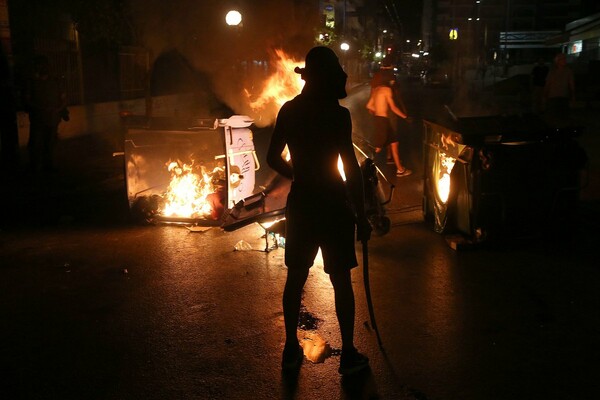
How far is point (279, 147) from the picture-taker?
3.83m

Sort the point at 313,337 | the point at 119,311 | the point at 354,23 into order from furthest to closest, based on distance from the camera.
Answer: the point at 354,23 → the point at 119,311 → the point at 313,337

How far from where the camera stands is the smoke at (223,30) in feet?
49.5

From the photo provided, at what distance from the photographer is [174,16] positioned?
15.2 m

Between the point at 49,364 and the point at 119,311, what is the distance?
959mm

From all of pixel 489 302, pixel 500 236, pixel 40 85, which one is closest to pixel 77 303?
pixel 489 302

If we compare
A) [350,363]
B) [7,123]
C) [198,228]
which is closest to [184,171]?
A: [198,228]

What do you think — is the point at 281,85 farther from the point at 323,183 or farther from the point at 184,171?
the point at 323,183

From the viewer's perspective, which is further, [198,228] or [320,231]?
[198,228]

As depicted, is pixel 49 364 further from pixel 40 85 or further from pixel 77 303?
pixel 40 85

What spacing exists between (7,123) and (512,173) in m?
8.90

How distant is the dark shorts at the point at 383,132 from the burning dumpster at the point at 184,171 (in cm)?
331

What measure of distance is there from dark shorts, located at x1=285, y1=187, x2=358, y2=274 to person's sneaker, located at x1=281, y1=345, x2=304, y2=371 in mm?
543

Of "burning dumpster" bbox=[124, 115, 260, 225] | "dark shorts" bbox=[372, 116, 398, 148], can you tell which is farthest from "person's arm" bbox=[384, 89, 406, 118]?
"burning dumpster" bbox=[124, 115, 260, 225]

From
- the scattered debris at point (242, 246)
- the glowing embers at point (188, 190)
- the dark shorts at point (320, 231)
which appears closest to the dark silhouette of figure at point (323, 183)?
the dark shorts at point (320, 231)
